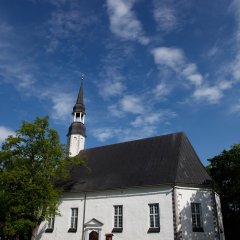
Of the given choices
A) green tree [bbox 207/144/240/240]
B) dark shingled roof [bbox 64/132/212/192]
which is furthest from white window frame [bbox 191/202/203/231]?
green tree [bbox 207/144/240/240]

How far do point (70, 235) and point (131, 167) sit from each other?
330 inches

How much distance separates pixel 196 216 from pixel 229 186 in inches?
323

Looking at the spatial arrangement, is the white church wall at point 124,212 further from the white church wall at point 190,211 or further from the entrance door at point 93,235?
the white church wall at point 190,211

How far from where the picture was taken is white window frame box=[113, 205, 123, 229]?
85.9ft

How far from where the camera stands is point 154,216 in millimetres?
24672

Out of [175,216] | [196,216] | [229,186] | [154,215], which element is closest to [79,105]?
[154,215]

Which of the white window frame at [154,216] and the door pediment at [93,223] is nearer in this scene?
the white window frame at [154,216]

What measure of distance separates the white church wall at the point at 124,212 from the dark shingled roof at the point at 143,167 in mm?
709

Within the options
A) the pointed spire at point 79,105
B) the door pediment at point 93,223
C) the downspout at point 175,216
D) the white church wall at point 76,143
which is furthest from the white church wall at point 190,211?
the pointed spire at point 79,105

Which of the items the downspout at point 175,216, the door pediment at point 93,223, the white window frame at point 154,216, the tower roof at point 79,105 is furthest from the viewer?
the tower roof at point 79,105

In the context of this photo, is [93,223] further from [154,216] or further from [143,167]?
[143,167]

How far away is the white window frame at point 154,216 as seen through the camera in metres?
24.3

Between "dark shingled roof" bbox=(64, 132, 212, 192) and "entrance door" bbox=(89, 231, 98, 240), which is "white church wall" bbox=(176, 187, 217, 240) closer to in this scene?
"dark shingled roof" bbox=(64, 132, 212, 192)

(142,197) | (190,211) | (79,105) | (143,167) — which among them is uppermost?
(79,105)
